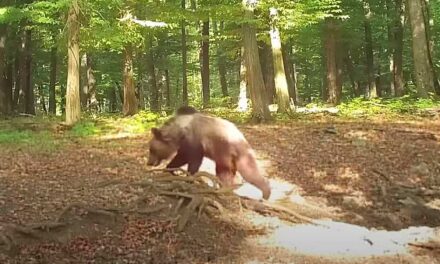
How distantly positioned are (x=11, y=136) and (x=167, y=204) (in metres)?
9.25

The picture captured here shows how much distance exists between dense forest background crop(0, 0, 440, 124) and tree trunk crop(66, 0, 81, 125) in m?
0.03

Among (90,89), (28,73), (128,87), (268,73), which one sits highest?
(28,73)

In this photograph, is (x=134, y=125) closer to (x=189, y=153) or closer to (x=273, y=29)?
(x=273, y=29)

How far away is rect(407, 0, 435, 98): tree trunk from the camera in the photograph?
21156 millimetres

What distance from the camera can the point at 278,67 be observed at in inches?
814

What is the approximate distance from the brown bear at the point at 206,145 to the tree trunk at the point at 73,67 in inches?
352

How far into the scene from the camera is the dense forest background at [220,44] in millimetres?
18109

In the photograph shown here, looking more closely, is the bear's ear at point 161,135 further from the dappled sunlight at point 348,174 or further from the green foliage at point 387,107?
the green foliage at point 387,107

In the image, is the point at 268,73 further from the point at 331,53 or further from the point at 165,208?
the point at 165,208

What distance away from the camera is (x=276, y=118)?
65.2 feet

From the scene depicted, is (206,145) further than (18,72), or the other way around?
(18,72)

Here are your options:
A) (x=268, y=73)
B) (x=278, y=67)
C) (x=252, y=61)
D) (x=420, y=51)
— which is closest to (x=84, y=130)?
(x=252, y=61)

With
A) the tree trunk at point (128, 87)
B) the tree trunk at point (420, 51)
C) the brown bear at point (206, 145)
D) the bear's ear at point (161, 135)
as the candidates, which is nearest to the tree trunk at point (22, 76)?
the tree trunk at point (128, 87)

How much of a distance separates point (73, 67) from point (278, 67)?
24.4 ft
